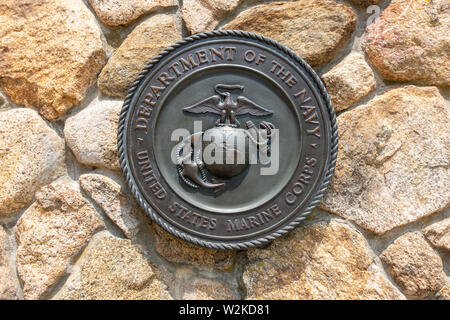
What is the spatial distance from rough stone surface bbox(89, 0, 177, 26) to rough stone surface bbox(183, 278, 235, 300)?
138 centimetres

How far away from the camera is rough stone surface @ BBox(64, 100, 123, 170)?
178cm

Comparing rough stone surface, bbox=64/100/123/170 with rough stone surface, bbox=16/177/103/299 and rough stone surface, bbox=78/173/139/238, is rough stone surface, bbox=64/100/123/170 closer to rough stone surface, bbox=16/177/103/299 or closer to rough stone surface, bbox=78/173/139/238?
rough stone surface, bbox=78/173/139/238

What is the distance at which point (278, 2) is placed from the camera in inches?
71.4

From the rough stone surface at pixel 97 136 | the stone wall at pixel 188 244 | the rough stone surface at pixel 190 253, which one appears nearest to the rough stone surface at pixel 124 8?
the stone wall at pixel 188 244

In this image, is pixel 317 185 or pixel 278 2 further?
pixel 278 2

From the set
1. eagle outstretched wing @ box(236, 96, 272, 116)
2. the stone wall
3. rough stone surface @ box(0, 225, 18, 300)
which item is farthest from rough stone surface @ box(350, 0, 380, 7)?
rough stone surface @ box(0, 225, 18, 300)

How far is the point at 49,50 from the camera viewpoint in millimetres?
1817

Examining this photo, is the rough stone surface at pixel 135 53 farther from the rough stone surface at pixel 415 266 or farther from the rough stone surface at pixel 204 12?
the rough stone surface at pixel 415 266

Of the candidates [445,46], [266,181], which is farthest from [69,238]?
[445,46]

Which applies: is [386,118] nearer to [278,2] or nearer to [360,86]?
[360,86]
